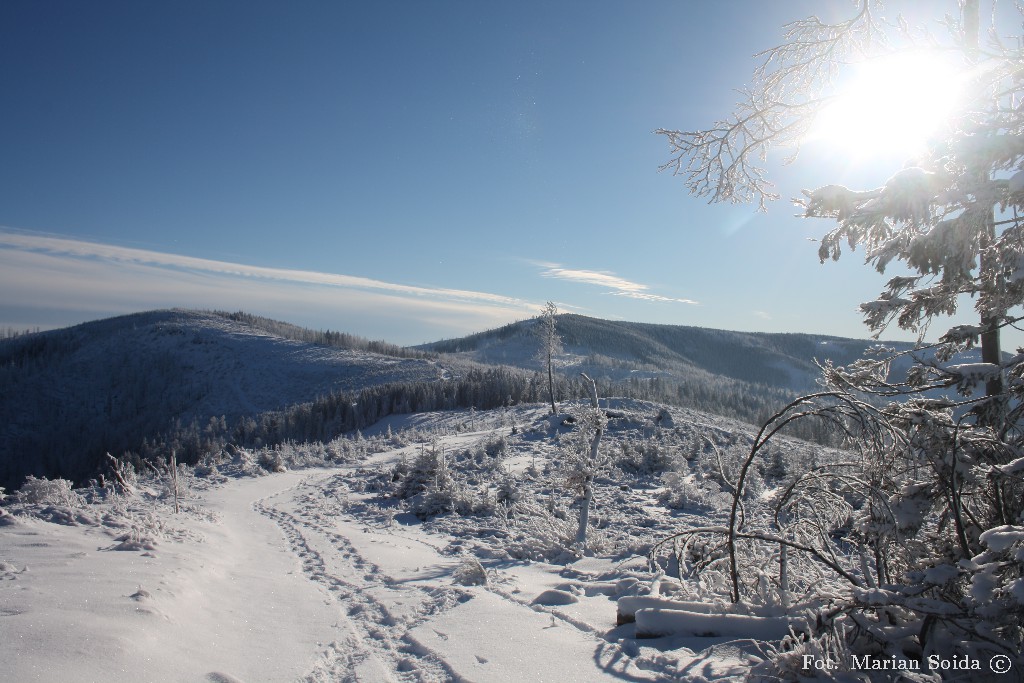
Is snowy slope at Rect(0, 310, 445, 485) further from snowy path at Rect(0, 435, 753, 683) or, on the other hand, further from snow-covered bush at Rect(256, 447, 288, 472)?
snowy path at Rect(0, 435, 753, 683)

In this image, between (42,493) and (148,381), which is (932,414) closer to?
(42,493)

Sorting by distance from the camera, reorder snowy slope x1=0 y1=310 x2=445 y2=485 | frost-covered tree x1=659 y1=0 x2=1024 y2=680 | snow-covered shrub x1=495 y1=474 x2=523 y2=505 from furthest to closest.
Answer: snowy slope x1=0 y1=310 x2=445 y2=485 < snow-covered shrub x1=495 y1=474 x2=523 y2=505 < frost-covered tree x1=659 y1=0 x2=1024 y2=680

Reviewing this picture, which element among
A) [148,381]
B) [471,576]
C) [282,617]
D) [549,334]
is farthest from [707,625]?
[148,381]

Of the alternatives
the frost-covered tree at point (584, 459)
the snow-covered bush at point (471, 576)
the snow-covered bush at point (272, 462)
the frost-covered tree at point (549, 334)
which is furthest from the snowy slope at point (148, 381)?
the snow-covered bush at point (471, 576)

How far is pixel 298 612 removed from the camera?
576 cm

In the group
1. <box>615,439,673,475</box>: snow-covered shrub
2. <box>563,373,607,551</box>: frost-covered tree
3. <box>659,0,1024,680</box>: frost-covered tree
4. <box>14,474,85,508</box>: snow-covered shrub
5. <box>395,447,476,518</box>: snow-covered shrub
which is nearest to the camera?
<box>659,0,1024,680</box>: frost-covered tree

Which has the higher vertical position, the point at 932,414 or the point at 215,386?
the point at 932,414

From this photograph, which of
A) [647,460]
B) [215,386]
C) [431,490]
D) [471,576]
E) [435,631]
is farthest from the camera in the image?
[215,386]

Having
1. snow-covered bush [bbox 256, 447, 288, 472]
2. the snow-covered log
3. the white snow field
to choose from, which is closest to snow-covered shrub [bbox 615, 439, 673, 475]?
the white snow field

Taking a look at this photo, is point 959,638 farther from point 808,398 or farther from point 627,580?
point 627,580

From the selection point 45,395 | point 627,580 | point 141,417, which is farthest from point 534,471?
point 45,395

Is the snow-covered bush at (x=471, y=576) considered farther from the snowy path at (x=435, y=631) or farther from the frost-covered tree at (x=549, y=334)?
the frost-covered tree at (x=549, y=334)

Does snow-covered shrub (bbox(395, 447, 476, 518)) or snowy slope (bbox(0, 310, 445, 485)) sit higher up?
snow-covered shrub (bbox(395, 447, 476, 518))

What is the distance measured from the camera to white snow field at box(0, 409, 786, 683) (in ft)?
11.8
